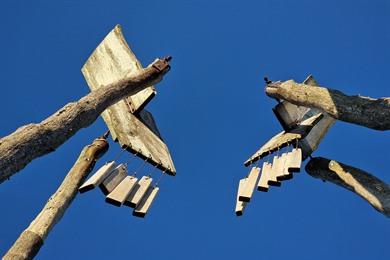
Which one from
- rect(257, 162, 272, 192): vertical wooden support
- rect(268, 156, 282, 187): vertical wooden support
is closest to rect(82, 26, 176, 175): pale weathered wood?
rect(257, 162, 272, 192): vertical wooden support

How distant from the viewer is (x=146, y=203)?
9398 mm

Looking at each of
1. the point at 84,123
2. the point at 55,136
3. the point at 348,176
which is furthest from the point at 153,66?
the point at 348,176

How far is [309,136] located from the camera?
11.4 metres

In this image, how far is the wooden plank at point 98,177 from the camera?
8.28 m

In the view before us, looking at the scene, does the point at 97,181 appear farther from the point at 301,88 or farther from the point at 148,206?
the point at 301,88

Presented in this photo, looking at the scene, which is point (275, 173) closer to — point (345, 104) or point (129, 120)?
point (345, 104)

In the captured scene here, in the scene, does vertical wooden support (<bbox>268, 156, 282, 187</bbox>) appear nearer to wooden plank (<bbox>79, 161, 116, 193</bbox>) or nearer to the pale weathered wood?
the pale weathered wood

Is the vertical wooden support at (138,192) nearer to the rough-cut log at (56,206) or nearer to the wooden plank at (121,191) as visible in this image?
the wooden plank at (121,191)

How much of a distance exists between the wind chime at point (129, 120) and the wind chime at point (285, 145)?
1.58 meters

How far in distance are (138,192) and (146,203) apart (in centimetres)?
25

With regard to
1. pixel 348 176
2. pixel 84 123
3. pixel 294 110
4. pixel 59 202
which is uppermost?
pixel 294 110

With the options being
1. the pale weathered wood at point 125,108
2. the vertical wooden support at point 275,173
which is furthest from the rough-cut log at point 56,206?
the vertical wooden support at point 275,173

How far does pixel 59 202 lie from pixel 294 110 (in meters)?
5.13

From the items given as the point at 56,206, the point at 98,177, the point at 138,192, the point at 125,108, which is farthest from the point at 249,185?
the point at 56,206
